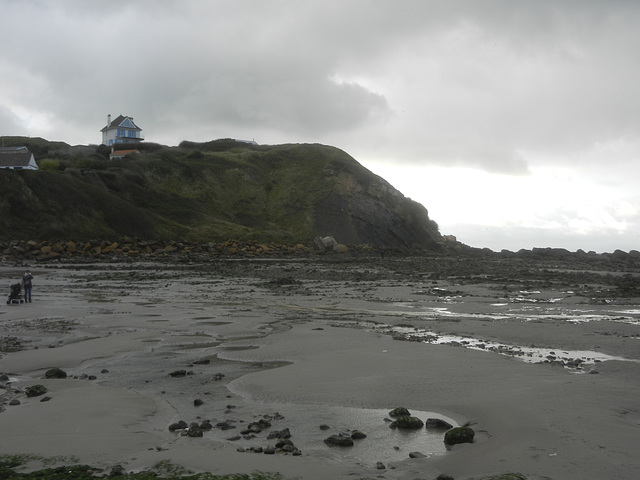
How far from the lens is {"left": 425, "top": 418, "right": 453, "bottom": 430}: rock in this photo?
22.8 ft

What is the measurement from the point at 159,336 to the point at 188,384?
15.6 ft

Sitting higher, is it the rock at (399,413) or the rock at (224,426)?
the rock at (399,413)

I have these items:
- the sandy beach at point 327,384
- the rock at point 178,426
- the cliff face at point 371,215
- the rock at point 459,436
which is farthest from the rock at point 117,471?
the cliff face at point 371,215

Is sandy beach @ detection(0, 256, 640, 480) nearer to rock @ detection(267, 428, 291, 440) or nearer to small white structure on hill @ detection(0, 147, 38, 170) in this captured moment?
rock @ detection(267, 428, 291, 440)

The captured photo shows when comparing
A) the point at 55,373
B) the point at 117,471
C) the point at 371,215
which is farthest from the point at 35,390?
the point at 371,215

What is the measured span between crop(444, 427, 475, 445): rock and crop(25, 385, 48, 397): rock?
18.4 feet

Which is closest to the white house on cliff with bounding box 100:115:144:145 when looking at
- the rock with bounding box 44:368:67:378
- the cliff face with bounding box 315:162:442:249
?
the cliff face with bounding box 315:162:442:249

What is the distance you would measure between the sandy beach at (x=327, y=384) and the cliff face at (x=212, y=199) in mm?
40380

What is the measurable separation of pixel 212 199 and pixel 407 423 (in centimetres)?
7780

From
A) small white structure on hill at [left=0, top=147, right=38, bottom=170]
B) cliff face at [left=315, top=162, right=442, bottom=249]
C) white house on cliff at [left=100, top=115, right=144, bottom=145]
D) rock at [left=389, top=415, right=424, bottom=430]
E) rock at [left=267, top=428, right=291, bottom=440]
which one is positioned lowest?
rock at [left=267, top=428, right=291, bottom=440]

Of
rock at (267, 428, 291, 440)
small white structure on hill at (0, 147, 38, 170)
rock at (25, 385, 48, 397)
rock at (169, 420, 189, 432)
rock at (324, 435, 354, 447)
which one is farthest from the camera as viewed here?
small white structure on hill at (0, 147, 38, 170)

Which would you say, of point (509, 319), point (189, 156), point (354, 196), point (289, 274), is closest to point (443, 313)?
point (509, 319)

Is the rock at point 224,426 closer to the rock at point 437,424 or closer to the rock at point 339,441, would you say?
the rock at point 339,441

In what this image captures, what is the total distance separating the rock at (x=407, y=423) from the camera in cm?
692
